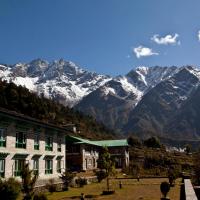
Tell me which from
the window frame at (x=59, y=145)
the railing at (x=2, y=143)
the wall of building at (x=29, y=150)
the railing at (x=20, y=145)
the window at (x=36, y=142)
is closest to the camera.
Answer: the railing at (x=2, y=143)

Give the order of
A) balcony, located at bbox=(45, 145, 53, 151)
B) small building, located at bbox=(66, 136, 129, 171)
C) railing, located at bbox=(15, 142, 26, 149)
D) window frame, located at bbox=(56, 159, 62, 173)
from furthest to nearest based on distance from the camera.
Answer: small building, located at bbox=(66, 136, 129, 171) → window frame, located at bbox=(56, 159, 62, 173) → balcony, located at bbox=(45, 145, 53, 151) → railing, located at bbox=(15, 142, 26, 149)

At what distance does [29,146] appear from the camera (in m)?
44.2

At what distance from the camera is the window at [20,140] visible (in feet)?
137

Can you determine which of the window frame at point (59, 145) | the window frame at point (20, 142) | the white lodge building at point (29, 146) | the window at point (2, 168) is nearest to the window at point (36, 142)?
the white lodge building at point (29, 146)

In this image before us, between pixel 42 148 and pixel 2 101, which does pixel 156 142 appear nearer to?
pixel 2 101

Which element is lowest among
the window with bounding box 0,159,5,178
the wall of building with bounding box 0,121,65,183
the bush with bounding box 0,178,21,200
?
the bush with bounding box 0,178,21,200

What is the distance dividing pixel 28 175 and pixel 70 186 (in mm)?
18990

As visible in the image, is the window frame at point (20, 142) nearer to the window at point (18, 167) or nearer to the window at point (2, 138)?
the window at point (18, 167)

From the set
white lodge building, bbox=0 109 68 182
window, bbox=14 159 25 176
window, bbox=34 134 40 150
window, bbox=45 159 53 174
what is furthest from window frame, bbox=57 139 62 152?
window, bbox=14 159 25 176

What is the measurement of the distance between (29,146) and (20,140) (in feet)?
6.91

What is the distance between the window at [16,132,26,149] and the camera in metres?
41.8

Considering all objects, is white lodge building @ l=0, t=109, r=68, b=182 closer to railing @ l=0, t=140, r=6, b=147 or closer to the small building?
railing @ l=0, t=140, r=6, b=147

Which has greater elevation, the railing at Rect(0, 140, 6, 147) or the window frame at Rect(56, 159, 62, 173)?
the railing at Rect(0, 140, 6, 147)

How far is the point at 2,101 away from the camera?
10481 cm
